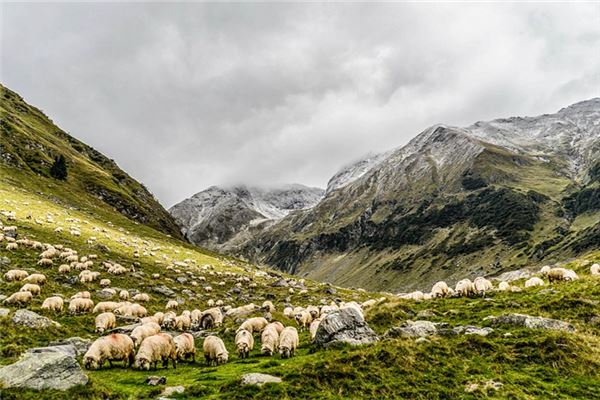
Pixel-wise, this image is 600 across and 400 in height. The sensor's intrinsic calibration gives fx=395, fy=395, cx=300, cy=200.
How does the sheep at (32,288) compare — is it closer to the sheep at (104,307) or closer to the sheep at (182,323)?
the sheep at (104,307)

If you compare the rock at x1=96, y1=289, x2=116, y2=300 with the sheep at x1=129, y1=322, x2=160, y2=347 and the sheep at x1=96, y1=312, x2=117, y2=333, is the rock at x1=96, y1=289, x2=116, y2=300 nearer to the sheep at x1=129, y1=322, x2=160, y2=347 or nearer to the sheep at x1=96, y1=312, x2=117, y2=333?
the sheep at x1=96, y1=312, x2=117, y2=333

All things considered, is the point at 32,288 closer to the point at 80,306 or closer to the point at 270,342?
the point at 80,306

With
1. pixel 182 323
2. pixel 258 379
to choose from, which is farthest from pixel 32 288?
pixel 258 379

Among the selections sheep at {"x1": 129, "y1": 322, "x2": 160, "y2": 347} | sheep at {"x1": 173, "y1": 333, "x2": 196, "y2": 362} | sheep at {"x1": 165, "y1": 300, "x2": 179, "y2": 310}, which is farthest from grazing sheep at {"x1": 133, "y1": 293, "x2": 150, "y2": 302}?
sheep at {"x1": 173, "y1": 333, "x2": 196, "y2": 362}

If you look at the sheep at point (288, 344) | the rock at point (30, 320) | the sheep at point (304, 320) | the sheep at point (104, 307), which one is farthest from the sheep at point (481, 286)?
the rock at point (30, 320)

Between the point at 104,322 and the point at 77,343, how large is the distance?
5.27 metres

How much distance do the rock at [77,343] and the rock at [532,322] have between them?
971 inches

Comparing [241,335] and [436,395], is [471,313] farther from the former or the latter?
[241,335]

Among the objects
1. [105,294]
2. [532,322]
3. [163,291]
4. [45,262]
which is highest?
[45,262]

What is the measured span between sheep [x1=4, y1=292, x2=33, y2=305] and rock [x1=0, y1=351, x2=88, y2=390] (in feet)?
59.9

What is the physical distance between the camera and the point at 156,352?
73.2 ft

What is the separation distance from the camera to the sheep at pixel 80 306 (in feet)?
106

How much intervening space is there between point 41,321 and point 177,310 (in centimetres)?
1977

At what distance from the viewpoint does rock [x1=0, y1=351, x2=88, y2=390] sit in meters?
15.3
